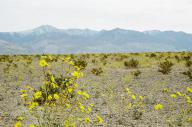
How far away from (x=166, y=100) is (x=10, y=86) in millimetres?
7496

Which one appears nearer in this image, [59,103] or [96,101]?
[59,103]

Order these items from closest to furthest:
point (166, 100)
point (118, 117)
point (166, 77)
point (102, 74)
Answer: point (118, 117) → point (166, 100) → point (166, 77) → point (102, 74)

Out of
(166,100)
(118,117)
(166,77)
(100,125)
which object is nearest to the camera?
(100,125)

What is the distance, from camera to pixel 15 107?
10352mm

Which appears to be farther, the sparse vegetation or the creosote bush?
the sparse vegetation

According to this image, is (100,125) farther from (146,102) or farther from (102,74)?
(102,74)

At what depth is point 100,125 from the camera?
8055mm

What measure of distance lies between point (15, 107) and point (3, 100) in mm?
1425

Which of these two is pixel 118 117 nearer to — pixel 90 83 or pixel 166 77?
pixel 90 83

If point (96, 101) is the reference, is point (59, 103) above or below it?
above

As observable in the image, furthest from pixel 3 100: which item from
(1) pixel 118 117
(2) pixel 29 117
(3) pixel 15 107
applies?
(1) pixel 118 117

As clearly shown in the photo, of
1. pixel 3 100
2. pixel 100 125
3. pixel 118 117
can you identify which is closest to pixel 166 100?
pixel 118 117

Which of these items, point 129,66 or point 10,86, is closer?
point 10,86

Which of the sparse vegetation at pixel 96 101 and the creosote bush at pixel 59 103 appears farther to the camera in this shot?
the sparse vegetation at pixel 96 101
